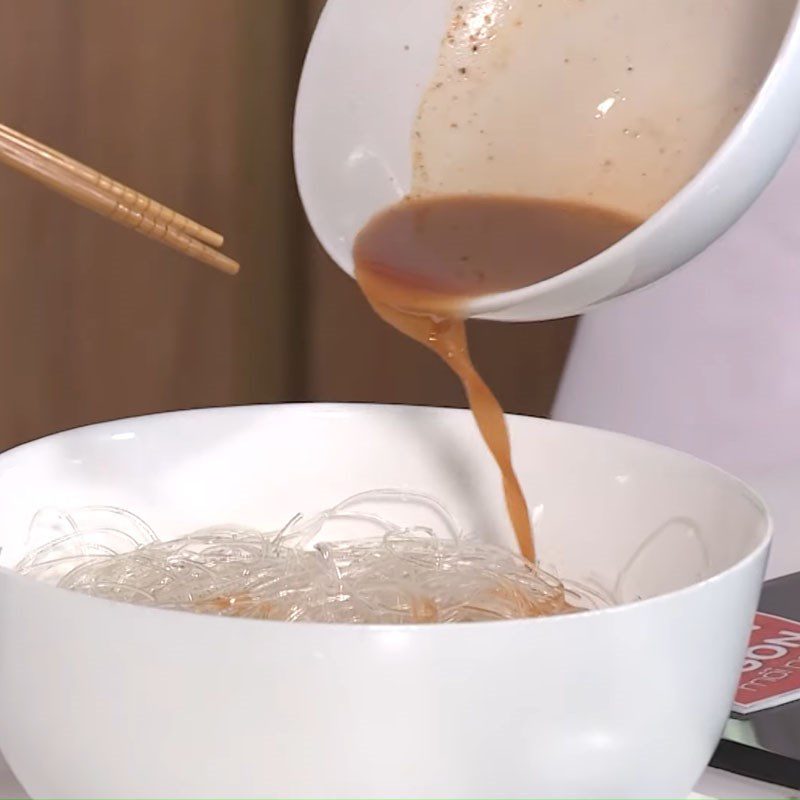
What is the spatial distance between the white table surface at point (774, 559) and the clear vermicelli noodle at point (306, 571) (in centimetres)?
11

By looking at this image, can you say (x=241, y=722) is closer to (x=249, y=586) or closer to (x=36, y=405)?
(x=249, y=586)

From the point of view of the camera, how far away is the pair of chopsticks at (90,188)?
0.58 metres

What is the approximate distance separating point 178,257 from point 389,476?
0.86 metres

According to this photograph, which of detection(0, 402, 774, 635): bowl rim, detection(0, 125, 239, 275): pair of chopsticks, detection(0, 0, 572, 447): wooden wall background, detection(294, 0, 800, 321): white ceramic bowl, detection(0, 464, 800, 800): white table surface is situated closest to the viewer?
detection(0, 402, 774, 635): bowl rim

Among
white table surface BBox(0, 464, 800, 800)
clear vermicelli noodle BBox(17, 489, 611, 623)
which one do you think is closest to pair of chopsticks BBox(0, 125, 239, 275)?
clear vermicelli noodle BBox(17, 489, 611, 623)

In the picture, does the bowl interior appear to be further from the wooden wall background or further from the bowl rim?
the wooden wall background

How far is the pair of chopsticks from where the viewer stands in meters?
0.58

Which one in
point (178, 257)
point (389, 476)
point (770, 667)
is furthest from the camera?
point (178, 257)

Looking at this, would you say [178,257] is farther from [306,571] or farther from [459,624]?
[459,624]

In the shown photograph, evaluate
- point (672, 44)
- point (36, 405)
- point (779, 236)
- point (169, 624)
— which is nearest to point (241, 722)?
point (169, 624)

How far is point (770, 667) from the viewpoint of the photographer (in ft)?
1.83

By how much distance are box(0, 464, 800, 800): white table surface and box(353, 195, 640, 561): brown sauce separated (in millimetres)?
181

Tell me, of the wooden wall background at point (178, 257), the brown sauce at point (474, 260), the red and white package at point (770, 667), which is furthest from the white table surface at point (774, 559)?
the wooden wall background at point (178, 257)

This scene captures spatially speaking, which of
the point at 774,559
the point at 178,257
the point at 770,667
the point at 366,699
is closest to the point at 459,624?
the point at 366,699
